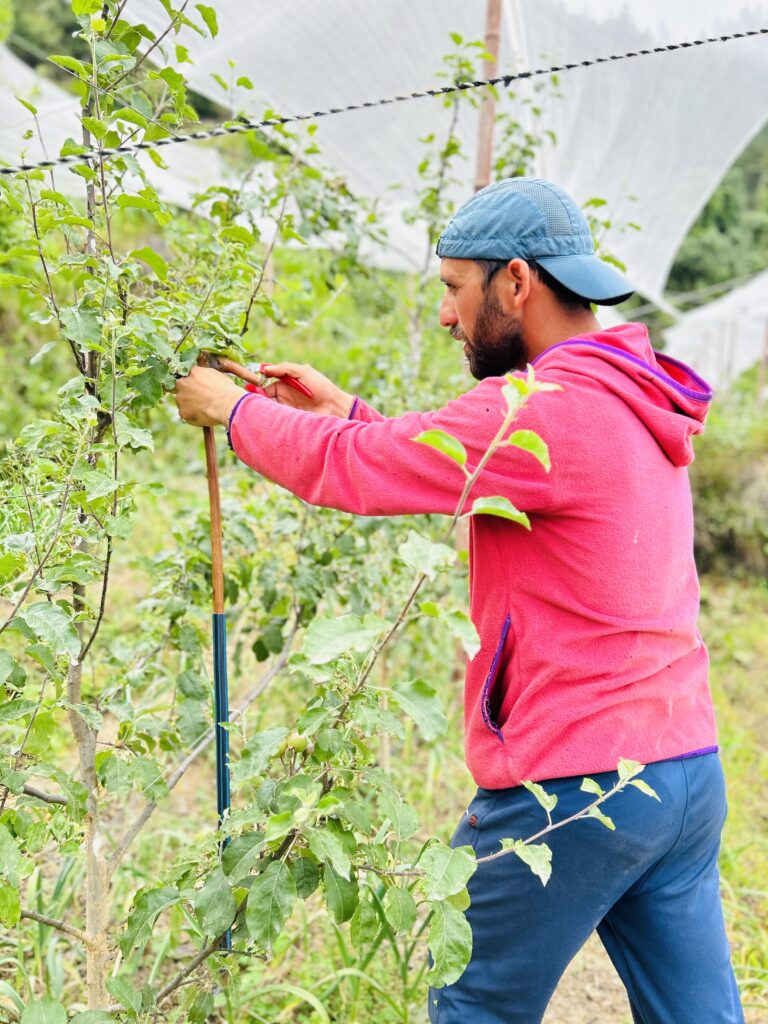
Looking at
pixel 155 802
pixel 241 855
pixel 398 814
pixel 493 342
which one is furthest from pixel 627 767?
pixel 155 802

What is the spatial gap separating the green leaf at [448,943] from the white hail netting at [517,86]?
212 cm

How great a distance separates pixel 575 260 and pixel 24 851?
3.94 ft

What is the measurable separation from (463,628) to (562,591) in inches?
17.7

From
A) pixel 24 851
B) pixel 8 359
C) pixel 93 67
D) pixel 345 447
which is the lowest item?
pixel 24 851

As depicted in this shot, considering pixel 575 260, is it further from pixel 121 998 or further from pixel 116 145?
pixel 121 998

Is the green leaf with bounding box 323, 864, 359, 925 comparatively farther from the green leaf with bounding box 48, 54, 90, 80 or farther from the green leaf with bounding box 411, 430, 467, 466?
the green leaf with bounding box 48, 54, 90, 80

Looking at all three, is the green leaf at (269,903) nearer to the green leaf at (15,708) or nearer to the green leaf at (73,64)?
the green leaf at (15,708)

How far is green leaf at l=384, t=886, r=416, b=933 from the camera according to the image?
1170 mm

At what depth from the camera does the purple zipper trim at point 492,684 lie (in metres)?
1.38

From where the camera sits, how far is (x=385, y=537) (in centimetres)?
263

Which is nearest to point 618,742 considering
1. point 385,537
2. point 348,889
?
point 348,889

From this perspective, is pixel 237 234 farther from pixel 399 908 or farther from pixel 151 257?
pixel 399 908

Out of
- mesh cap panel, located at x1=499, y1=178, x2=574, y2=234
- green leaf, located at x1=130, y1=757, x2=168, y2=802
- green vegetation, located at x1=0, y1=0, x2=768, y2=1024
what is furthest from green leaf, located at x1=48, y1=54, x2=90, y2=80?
green leaf, located at x1=130, y1=757, x2=168, y2=802

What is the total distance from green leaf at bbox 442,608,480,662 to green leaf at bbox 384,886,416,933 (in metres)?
0.44
